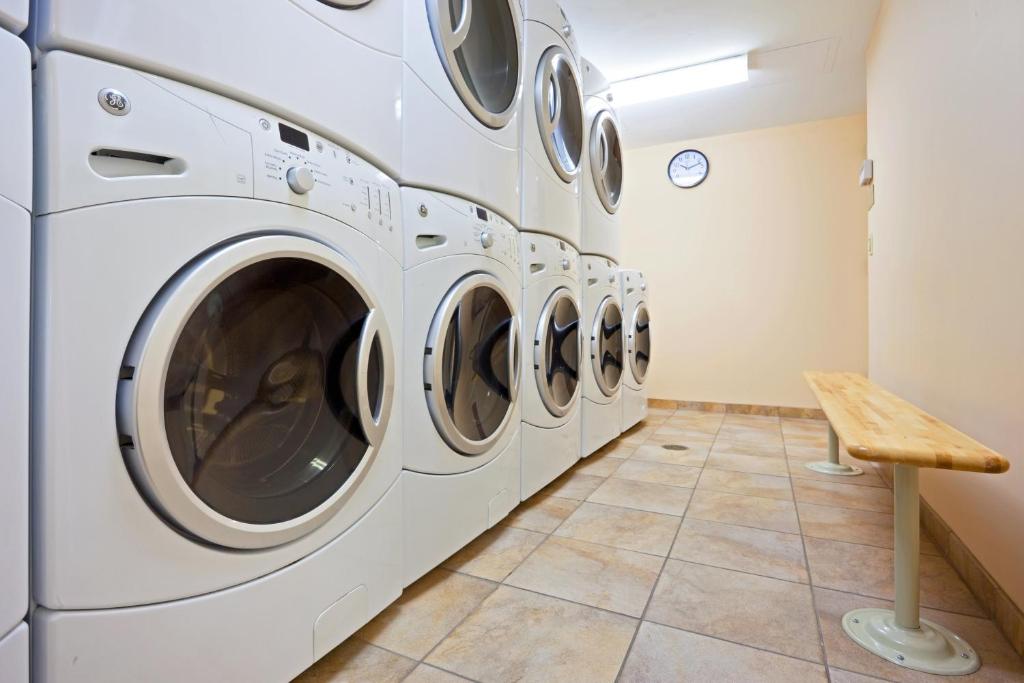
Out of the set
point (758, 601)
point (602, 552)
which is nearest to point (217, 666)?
point (602, 552)

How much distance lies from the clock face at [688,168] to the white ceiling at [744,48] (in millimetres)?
400

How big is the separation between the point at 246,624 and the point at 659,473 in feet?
6.23

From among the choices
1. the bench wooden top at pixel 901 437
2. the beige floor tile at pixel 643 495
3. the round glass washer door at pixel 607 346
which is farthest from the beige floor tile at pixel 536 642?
the round glass washer door at pixel 607 346

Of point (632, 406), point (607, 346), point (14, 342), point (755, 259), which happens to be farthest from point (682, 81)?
point (14, 342)

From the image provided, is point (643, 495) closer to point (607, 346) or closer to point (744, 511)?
point (744, 511)

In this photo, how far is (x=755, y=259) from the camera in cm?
398

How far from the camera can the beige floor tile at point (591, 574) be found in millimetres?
1232

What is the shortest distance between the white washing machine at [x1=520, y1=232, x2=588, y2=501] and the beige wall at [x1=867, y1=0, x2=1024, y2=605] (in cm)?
122

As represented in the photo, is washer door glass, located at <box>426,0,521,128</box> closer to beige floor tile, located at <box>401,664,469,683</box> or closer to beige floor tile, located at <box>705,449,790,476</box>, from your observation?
beige floor tile, located at <box>401,664,469,683</box>

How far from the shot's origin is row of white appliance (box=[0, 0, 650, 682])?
576mm

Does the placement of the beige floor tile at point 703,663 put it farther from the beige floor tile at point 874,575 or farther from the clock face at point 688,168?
the clock face at point 688,168

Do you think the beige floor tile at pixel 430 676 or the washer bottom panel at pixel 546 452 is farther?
the washer bottom panel at pixel 546 452

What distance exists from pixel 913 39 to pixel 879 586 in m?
1.91

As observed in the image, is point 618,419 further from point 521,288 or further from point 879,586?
point 879,586
